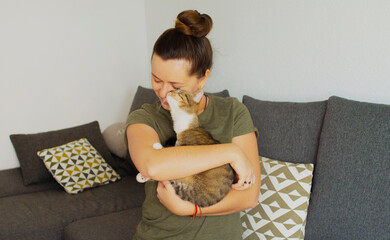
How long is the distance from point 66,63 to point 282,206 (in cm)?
218

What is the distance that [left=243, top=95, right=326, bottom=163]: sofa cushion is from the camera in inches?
63.9

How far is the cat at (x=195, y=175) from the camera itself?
1.13 m

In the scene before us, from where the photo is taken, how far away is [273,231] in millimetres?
1490

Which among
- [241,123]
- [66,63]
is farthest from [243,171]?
[66,63]

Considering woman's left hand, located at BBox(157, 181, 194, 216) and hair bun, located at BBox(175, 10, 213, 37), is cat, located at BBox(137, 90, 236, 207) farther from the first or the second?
hair bun, located at BBox(175, 10, 213, 37)

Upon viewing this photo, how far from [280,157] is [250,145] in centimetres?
50

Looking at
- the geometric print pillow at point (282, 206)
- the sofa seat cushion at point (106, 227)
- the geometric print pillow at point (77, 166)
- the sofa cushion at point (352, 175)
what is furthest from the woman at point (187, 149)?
the geometric print pillow at point (77, 166)

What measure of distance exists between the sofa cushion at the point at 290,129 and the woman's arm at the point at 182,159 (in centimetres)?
64

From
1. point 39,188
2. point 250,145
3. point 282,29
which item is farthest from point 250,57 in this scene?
point 39,188

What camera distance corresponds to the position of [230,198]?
45.8 inches

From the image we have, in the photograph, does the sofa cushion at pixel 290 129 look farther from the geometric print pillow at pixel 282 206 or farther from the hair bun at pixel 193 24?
the hair bun at pixel 193 24

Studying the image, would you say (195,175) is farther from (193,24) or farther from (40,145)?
(40,145)

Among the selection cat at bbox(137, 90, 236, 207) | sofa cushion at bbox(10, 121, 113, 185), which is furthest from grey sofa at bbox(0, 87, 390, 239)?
cat at bbox(137, 90, 236, 207)

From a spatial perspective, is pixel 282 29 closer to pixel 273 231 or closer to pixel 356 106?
pixel 356 106
